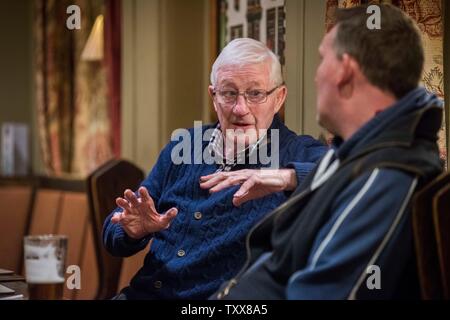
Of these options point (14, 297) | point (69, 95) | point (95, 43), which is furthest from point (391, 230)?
point (69, 95)

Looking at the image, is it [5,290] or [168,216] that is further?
[5,290]

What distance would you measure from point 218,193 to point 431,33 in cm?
50

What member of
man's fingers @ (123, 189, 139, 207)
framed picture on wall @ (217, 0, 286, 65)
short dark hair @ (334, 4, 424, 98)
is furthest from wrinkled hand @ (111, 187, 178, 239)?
short dark hair @ (334, 4, 424, 98)

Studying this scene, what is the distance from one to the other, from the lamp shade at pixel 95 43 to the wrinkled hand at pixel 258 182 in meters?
1.87

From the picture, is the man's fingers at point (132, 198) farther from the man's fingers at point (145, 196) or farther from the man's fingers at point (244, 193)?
the man's fingers at point (244, 193)

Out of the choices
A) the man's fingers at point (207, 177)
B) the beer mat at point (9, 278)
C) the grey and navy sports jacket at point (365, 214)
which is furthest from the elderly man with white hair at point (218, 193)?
the beer mat at point (9, 278)

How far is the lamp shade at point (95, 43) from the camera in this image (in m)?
3.14

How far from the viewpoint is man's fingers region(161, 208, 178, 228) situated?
1.41 meters

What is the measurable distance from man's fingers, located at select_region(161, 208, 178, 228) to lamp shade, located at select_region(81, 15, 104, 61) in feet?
5.79

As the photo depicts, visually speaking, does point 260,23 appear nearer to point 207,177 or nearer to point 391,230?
point 207,177

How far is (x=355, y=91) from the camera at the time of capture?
1134 mm

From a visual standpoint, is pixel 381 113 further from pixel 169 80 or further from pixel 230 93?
pixel 169 80

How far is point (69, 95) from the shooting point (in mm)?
3762
